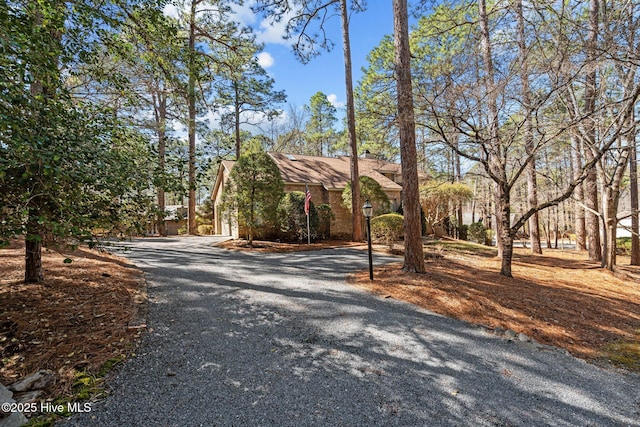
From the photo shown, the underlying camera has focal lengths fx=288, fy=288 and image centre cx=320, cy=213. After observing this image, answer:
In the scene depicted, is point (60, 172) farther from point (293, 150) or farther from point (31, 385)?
point (293, 150)

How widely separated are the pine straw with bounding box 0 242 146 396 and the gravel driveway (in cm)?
33

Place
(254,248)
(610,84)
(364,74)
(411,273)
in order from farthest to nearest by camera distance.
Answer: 1. (364,74)
2. (254,248)
3. (610,84)
4. (411,273)

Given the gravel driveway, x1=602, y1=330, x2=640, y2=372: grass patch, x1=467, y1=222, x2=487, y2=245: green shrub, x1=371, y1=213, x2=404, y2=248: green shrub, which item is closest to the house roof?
x1=371, y1=213, x2=404, y2=248: green shrub

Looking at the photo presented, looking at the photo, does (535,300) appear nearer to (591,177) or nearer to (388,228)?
(388,228)

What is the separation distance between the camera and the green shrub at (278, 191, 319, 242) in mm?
13602

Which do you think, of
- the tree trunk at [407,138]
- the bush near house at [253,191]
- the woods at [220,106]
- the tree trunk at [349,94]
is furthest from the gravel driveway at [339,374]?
the tree trunk at [349,94]

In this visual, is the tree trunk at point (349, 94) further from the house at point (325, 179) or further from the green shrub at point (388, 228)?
the house at point (325, 179)

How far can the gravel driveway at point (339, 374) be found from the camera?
2215mm

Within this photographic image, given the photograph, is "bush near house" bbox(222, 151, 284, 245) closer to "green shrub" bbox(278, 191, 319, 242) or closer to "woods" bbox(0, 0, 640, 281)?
"green shrub" bbox(278, 191, 319, 242)

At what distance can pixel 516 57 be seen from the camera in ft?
19.7

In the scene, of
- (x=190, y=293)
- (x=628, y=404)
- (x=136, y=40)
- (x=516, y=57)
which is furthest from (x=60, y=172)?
(x=516, y=57)

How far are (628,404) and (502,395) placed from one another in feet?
3.97

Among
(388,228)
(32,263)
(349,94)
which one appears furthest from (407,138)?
(349,94)

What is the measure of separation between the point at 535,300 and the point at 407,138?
13.2ft
